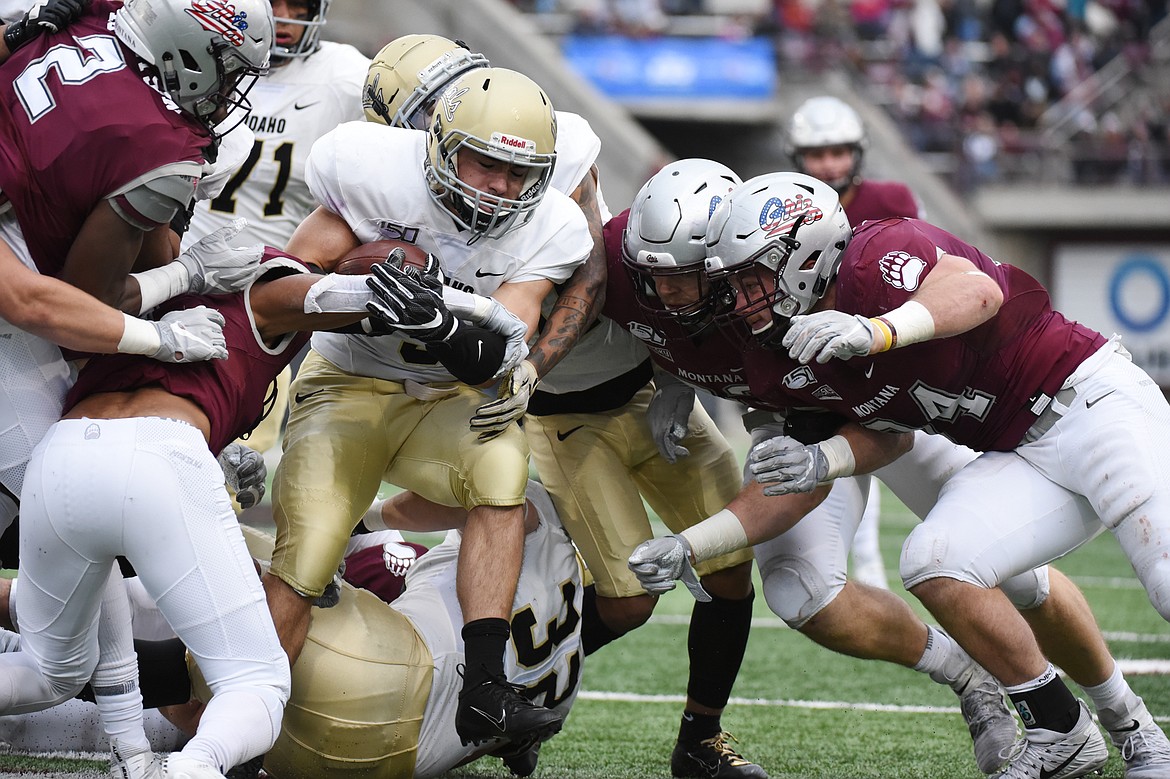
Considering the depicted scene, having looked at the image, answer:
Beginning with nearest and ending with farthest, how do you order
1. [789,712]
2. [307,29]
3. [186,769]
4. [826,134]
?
1. [186,769]
2. [789,712]
3. [307,29]
4. [826,134]

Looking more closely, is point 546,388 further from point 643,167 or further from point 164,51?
point 643,167

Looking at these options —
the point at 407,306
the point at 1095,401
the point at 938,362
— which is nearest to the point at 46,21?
the point at 407,306

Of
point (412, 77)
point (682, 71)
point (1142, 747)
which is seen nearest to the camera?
point (1142, 747)

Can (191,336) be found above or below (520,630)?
above

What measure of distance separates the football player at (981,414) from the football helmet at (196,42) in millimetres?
1295

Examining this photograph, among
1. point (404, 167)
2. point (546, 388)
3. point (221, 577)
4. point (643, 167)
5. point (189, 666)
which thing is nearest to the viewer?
point (221, 577)

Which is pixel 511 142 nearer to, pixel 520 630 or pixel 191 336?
pixel 191 336

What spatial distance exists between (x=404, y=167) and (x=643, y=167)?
13422 mm

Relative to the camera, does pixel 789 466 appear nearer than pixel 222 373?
No

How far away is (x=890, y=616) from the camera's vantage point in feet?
13.1

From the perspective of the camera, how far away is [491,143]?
3.63 meters

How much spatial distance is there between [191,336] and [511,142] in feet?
3.29

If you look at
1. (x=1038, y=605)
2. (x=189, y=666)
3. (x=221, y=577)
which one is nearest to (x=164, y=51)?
(x=221, y=577)

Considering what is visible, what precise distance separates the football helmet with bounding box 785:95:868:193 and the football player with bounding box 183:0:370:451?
85.9 inches
